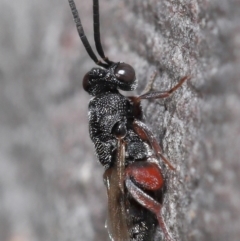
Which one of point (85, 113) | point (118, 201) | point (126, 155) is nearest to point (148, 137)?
point (126, 155)

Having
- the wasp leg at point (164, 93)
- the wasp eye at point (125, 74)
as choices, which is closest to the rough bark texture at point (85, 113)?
the wasp leg at point (164, 93)

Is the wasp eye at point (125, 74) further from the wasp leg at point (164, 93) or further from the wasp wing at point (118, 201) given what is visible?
the wasp wing at point (118, 201)

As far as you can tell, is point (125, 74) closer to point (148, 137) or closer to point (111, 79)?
point (111, 79)

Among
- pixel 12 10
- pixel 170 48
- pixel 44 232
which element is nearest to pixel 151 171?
pixel 170 48

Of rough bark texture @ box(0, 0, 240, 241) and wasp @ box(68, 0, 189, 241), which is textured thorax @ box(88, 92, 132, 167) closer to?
wasp @ box(68, 0, 189, 241)

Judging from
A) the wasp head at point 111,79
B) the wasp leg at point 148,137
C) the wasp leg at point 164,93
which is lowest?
the wasp leg at point 148,137

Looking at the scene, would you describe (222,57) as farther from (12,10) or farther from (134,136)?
(12,10)
